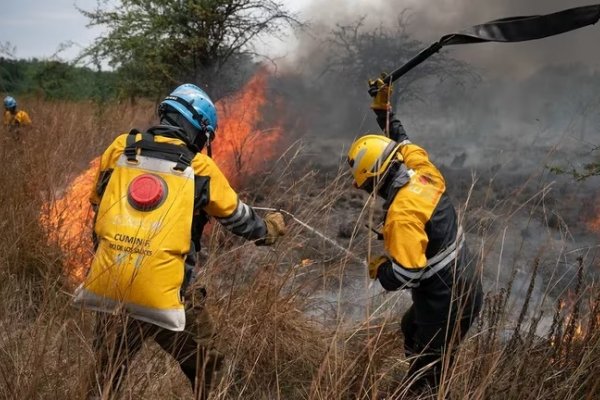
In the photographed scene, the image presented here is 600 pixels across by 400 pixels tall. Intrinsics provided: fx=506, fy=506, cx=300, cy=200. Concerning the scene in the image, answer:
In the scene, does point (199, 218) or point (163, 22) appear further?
point (163, 22)

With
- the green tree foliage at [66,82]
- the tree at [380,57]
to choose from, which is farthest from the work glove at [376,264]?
the green tree foliage at [66,82]

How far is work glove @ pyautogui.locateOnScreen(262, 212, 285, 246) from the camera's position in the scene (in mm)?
2846

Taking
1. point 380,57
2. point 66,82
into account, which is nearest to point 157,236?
point 380,57

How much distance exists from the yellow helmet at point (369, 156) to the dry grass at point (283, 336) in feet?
0.49

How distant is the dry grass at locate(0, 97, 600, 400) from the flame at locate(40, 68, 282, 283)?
0.13 m

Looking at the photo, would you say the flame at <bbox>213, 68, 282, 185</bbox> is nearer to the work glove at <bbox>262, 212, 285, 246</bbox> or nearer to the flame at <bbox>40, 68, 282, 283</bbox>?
the flame at <bbox>40, 68, 282, 283</bbox>

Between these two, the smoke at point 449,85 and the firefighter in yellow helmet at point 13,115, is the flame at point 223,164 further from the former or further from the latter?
the firefighter in yellow helmet at point 13,115

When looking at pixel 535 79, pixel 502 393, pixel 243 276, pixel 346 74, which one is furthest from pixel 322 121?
pixel 502 393

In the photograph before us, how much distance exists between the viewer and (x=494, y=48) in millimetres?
11508

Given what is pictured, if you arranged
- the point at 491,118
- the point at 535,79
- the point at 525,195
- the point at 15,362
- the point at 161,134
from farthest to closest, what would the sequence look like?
1. the point at 491,118
2. the point at 535,79
3. the point at 525,195
4. the point at 161,134
5. the point at 15,362

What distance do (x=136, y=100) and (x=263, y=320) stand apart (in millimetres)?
11046

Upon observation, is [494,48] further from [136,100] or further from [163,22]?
[136,100]

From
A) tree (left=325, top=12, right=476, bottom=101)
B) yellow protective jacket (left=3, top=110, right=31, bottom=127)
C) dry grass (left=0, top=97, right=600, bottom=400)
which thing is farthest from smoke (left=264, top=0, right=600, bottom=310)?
dry grass (left=0, top=97, right=600, bottom=400)

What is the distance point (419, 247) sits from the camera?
268 centimetres
